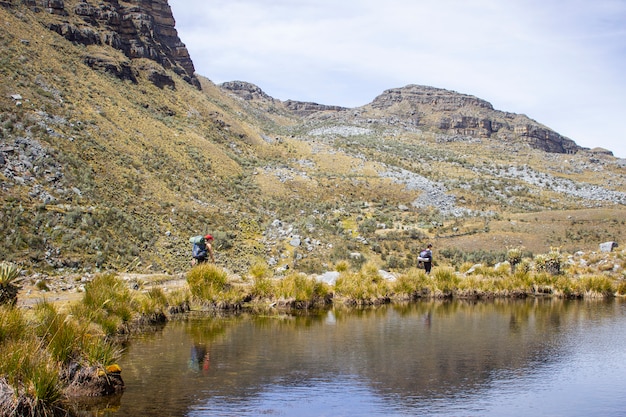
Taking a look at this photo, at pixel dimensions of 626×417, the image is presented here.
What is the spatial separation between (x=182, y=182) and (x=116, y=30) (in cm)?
3605

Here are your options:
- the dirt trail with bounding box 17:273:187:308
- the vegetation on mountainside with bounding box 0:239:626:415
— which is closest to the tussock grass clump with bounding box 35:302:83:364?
the vegetation on mountainside with bounding box 0:239:626:415

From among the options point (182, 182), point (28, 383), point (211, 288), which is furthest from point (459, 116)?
point (28, 383)

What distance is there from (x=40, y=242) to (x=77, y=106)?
2582cm

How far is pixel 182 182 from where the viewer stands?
1940 inches

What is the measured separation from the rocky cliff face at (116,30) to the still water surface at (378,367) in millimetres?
57474

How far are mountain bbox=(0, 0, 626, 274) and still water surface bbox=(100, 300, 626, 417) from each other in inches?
528

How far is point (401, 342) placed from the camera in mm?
13688

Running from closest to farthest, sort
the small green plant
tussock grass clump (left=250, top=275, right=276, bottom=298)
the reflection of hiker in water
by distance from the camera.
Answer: the reflection of hiker in water → the small green plant → tussock grass clump (left=250, top=275, right=276, bottom=298)

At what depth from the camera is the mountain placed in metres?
32.0

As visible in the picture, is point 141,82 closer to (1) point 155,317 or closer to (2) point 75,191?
(2) point 75,191

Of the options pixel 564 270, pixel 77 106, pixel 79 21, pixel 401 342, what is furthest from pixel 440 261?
pixel 79 21

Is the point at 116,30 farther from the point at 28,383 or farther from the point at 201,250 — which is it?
the point at 28,383

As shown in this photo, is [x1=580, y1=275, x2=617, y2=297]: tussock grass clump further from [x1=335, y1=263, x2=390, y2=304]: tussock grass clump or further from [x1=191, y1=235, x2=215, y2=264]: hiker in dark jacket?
[x1=191, y1=235, x2=215, y2=264]: hiker in dark jacket

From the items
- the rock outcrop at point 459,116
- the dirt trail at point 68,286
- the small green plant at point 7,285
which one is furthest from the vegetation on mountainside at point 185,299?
the rock outcrop at point 459,116
